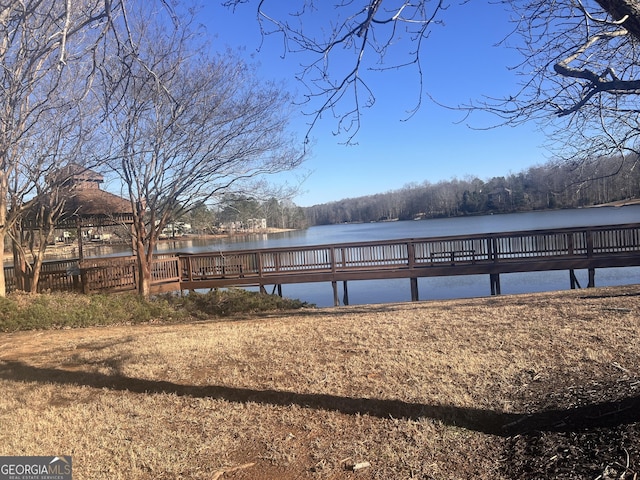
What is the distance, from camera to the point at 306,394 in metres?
4.34

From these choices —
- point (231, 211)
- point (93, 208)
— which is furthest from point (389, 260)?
point (93, 208)

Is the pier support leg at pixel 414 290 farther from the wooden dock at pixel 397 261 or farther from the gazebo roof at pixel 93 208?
the gazebo roof at pixel 93 208

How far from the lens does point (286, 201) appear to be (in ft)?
50.8

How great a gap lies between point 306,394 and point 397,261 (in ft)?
41.0

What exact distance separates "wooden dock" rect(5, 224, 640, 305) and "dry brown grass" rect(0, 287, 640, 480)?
8794mm

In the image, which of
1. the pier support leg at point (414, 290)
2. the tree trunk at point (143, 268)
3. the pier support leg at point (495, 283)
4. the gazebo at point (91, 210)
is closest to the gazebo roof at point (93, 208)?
the gazebo at point (91, 210)

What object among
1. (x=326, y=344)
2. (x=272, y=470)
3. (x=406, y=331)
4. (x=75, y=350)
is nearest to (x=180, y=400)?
(x=272, y=470)

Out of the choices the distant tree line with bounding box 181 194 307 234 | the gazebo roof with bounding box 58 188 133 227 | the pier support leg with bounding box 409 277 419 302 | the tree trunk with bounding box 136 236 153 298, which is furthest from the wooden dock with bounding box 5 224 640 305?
the gazebo roof with bounding box 58 188 133 227

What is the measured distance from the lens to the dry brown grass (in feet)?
10.4

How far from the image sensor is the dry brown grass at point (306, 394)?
3160 millimetres

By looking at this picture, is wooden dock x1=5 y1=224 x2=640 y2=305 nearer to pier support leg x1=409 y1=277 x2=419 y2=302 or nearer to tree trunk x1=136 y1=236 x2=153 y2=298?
pier support leg x1=409 y1=277 x2=419 y2=302

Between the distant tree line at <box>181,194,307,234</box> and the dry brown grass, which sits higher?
the distant tree line at <box>181,194,307,234</box>

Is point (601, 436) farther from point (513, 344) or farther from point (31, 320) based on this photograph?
point (31, 320)

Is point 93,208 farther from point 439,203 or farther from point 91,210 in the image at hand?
point 439,203
